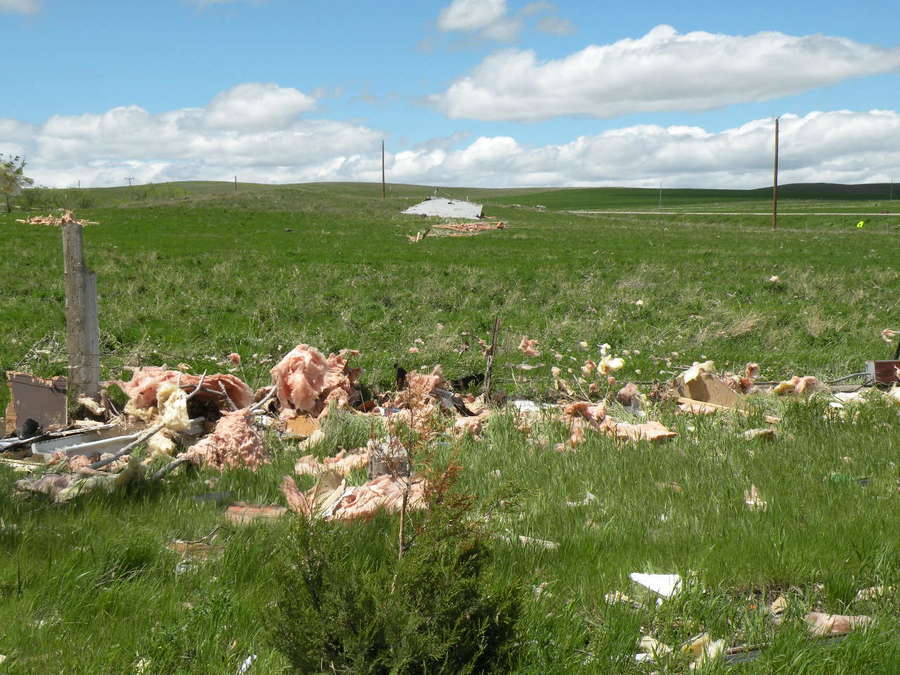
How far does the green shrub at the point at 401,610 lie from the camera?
2.37 metres

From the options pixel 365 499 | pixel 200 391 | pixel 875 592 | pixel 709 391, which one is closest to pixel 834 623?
pixel 875 592

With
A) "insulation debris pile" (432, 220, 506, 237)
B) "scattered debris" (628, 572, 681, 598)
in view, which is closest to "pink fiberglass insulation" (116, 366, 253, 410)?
"scattered debris" (628, 572, 681, 598)

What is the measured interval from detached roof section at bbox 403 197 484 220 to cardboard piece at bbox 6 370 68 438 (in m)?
52.4

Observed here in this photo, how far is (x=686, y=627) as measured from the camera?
3027 mm

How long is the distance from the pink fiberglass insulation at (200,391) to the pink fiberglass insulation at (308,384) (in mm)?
362

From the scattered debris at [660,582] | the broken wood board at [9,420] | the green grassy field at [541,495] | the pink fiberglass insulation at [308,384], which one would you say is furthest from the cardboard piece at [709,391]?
the broken wood board at [9,420]

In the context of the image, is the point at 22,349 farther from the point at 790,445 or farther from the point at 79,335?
the point at 790,445

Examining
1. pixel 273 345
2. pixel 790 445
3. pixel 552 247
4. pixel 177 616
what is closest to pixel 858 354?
pixel 790 445

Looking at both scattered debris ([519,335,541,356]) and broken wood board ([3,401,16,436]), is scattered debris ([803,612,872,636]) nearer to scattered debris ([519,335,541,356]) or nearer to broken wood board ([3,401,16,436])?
broken wood board ([3,401,16,436])

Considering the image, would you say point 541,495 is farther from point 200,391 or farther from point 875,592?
point 200,391

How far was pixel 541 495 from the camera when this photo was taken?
4727mm

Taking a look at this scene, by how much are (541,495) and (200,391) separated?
4.16 metres

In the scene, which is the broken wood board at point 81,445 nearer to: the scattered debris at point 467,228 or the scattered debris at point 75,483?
the scattered debris at point 75,483

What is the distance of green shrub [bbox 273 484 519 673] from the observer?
7.79 ft
